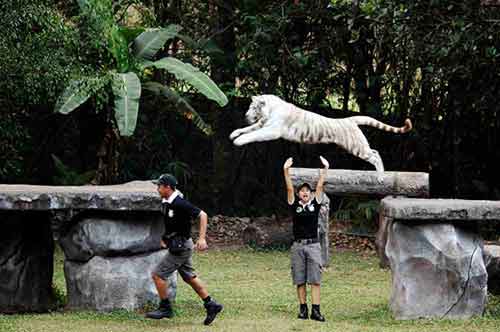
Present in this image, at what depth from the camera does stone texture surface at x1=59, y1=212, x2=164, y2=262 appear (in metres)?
9.02

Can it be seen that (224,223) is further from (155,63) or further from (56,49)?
(56,49)

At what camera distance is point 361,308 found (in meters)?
10.1

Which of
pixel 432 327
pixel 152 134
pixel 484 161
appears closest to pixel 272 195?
pixel 152 134

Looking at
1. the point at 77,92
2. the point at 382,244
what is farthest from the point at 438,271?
the point at 77,92

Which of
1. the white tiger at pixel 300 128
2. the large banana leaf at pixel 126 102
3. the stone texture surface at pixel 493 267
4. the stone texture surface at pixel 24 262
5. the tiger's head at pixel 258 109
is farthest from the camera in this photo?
the large banana leaf at pixel 126 102

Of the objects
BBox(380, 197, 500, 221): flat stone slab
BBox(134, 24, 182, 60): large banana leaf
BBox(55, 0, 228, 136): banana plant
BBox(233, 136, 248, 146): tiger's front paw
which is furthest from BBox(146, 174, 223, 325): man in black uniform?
BBox(134, 24, 182, 60): large banana leaf

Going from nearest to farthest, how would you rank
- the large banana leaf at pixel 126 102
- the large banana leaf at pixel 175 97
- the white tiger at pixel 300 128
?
the white tiger at pixel 300 128 → the large banana leaf at pixel 126 102 → the large banana leaf at pixel 175 97

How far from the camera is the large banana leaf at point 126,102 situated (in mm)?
13680

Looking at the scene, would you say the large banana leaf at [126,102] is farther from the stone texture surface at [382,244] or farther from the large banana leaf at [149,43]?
the stone texture surface at [382,244]

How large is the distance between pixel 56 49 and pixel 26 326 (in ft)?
12.5

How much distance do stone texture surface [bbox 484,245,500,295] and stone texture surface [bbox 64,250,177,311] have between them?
3537 millimetres

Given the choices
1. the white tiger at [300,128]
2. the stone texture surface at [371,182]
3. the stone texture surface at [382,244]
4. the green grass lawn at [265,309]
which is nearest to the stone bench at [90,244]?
the green grass lawn at [265,309]

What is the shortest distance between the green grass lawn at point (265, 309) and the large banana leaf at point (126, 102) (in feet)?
6.91

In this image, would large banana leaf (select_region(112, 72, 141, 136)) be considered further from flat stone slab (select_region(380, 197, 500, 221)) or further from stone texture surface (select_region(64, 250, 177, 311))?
flat stone slab (select_region(380, 197, 500, 221))
